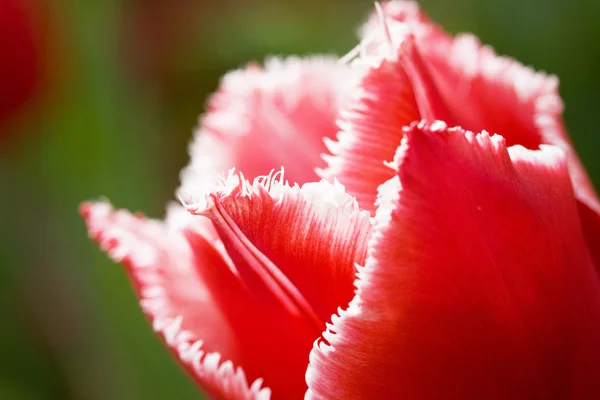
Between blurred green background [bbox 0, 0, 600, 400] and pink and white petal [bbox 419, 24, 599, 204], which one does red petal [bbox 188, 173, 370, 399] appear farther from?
blurred green background [bbox 0, 0, 600, 400]

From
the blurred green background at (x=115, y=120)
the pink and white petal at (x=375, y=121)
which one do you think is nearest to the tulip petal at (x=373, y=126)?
the pink and white petal at (x=375, y=121)

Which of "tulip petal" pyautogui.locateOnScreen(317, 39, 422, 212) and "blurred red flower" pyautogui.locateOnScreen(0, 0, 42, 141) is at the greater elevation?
"blurred red flower" pyautogui.locateOnScreen(0, 0, 42, 141)

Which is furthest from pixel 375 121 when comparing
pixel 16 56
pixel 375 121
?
pixel 16 56

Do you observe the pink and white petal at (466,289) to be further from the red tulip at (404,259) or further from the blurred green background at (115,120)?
the blurred green background at (115,120)

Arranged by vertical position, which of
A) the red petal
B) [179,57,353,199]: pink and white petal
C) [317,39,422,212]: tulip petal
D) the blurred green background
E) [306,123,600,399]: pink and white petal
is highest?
the blurred green background

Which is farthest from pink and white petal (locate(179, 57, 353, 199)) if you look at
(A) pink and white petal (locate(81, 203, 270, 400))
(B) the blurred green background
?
(B) the blurred green background

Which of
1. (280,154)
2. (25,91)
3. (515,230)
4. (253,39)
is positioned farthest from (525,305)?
(253,39)

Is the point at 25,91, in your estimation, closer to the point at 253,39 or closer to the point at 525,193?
the point at 253,39
